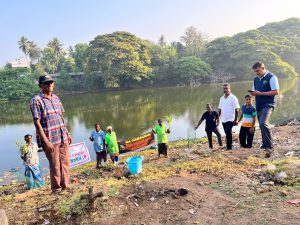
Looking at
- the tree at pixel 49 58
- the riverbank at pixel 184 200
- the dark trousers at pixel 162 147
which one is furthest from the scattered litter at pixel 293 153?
the tree at pixel 49 58

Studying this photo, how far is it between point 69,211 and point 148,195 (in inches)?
41.1

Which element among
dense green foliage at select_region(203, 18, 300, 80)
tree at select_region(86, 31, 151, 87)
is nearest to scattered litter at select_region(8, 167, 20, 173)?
tree at select_region(86, 31, 151, 87)

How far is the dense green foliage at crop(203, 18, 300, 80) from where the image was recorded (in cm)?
5034

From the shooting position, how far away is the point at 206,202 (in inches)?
142

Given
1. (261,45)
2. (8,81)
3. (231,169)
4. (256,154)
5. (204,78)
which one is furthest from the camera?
(204,78)

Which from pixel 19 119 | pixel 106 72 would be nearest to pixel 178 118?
pixel 19 119

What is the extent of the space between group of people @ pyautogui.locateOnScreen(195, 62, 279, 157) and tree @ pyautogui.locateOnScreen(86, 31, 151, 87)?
3840 cm

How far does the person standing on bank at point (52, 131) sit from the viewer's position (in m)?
3.79

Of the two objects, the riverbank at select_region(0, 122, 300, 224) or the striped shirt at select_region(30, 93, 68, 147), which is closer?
the riverbank at select_region(0, 122, 300, 224)

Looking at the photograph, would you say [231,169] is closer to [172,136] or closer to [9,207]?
[9,207]

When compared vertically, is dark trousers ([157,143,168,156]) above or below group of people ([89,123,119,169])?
Answer: below

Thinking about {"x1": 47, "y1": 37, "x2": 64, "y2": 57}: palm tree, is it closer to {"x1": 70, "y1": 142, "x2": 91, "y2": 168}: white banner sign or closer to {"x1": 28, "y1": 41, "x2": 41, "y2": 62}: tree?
{"x1": 28, "y1": 41, "x2": 41, "y2": 62}: tree

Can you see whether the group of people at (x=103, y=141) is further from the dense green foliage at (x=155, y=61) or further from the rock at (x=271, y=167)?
the dense green foliage at (x=155, y=61)

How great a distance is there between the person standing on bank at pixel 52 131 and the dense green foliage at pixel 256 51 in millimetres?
50701
